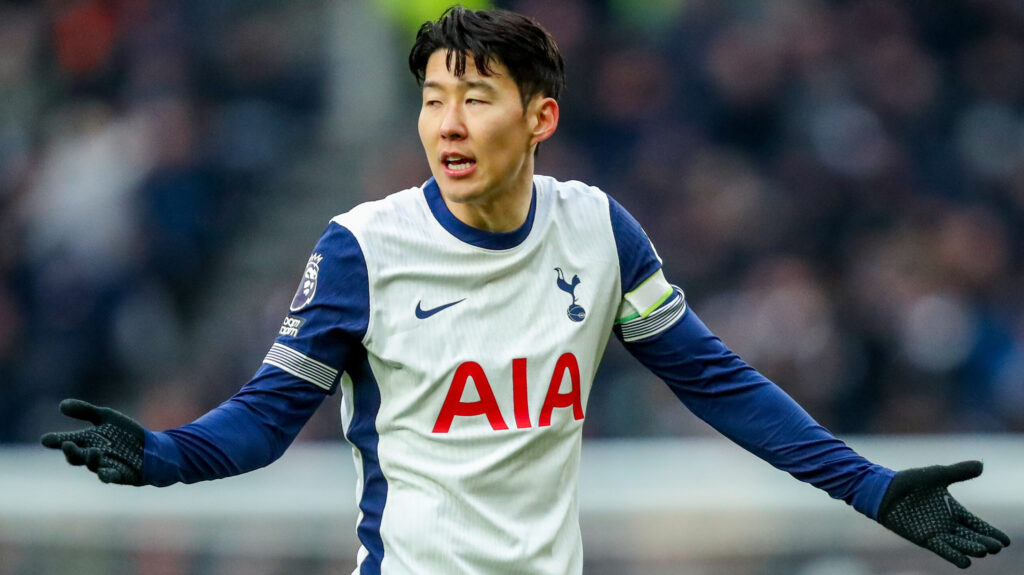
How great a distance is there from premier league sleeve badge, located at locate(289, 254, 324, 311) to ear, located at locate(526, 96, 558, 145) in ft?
1.84

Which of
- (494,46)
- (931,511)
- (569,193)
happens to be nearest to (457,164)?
A: (494,46)

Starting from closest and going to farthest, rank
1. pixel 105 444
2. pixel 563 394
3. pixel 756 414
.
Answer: pixel 105 444 → pixel 563 394 → pixel 756 414

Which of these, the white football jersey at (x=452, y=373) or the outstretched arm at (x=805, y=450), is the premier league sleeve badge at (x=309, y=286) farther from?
the outstretched arm at (x=805, y=450)

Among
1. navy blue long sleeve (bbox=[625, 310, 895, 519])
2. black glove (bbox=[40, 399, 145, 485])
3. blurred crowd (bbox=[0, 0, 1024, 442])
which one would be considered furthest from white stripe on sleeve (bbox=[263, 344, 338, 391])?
blurred crowd (bbox=[0, 0, 1024, 442])

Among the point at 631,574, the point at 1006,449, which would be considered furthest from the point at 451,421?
the point at 1006,449

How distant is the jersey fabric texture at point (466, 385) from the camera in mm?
3406

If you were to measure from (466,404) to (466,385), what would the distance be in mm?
42

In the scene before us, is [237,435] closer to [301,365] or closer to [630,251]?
[301,365]

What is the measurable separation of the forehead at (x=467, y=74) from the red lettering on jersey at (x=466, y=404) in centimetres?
62

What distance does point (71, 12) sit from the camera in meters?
10.5

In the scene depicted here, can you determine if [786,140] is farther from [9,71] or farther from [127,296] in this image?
[9,71]

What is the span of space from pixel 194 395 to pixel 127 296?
2.80 feet

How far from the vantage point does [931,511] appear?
3469mm

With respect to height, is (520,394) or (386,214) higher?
(386,214)
